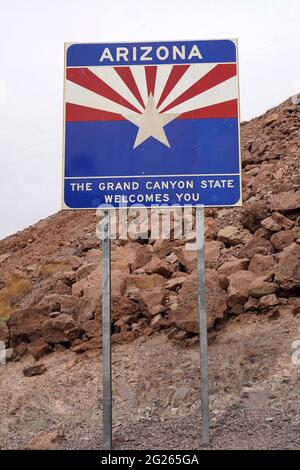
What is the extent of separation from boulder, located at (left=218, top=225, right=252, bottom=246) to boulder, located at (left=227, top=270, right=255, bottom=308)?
155 centimetres

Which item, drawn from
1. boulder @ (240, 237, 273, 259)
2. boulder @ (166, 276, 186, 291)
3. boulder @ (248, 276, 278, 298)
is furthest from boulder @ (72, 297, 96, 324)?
boulder @ (240, 237, 273, 259)

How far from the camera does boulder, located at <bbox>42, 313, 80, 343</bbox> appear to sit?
25.7ft

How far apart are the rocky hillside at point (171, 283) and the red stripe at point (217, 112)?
Answer: 2548mm

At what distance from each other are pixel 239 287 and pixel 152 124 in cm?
300

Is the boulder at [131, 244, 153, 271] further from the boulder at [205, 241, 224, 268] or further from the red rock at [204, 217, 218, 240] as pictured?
the red rock at [204, 217, 218, 240]

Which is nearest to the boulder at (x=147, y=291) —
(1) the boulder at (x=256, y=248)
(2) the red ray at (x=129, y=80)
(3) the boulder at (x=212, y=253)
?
(3) the boulder at (x=212, y=253)

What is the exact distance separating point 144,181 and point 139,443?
2.51 metres

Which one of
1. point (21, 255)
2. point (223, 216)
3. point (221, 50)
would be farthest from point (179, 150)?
point (21, 255)

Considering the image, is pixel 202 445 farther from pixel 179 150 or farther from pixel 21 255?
pixel 21 255

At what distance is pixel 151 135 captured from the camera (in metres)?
5.60

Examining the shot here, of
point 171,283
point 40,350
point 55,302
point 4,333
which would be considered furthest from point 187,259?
point 4,333

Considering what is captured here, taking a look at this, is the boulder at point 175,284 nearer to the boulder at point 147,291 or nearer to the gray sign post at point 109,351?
the boulder at point 147,291

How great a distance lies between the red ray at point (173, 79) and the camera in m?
5.68

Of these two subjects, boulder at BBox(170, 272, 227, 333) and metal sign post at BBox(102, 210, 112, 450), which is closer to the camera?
metal sign post at BBox(102, 210, 112, 450)
